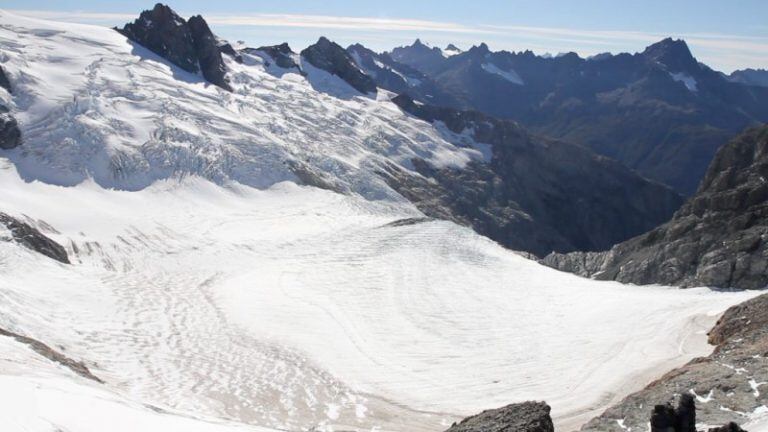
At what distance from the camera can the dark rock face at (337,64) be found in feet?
546

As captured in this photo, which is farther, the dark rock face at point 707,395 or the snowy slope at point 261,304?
the snowy slope at point 261,304

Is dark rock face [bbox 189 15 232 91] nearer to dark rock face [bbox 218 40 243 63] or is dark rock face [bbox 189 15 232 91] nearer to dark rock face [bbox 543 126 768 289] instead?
dark rock face [bbox 218 40 243 63]

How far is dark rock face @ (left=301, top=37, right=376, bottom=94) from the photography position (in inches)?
6555

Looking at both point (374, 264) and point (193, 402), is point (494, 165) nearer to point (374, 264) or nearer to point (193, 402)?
point (374, 264)

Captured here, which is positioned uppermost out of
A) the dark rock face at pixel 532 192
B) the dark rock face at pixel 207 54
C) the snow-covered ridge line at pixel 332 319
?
the dark rock face at pixel 207 54

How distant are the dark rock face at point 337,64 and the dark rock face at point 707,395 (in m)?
142

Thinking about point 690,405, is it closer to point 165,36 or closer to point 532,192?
Result: point 165,36

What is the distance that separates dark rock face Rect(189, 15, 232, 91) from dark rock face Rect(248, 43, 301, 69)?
73.8ft

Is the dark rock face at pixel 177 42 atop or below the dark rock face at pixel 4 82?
atop

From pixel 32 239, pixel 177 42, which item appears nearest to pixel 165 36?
pixel 177 42

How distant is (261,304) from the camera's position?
40469mm

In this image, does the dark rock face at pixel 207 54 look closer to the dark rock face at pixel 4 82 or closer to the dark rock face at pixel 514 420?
the dark rock face at pixel 4 82

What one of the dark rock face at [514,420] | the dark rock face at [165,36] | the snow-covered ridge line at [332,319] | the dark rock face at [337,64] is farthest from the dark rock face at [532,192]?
the dark rock face at [514,420]

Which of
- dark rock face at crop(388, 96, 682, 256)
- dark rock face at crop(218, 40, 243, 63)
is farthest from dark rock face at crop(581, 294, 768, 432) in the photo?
dark rock face at crop(218, 40, 243, 63)
